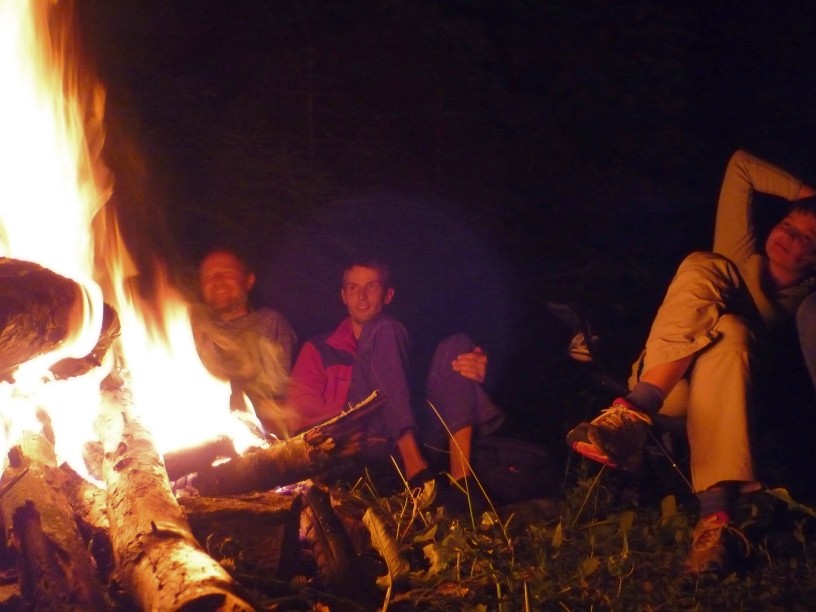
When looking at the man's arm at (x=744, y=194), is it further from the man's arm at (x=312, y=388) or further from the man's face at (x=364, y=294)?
the man's arm at (x=312, y=388)

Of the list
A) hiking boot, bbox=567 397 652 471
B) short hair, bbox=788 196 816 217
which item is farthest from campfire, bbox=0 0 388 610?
short hair, bbox=788 196 816 217

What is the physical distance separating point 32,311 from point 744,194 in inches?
113

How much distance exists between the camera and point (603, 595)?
7.95 ft

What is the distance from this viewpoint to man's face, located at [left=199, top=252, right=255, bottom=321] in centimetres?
411

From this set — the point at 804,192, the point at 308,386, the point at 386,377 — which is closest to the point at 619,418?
the point at 386,377

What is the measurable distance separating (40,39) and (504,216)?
Result: 2822 mm

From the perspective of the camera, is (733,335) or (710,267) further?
(710,267)

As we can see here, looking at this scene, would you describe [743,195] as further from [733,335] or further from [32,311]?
[32,311]

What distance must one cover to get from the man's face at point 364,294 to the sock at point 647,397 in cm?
139

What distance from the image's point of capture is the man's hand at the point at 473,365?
351 cm

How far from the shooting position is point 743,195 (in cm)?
359

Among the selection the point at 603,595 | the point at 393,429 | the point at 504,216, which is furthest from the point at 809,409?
the point at 504,216

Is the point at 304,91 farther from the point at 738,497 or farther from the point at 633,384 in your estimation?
the point at 738,497

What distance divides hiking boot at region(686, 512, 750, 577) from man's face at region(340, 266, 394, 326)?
70.5 inches
